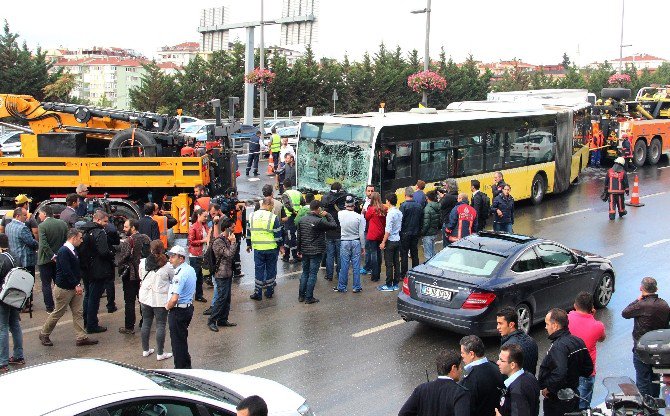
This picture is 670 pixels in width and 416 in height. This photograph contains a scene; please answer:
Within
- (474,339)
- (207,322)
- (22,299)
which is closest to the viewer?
(474,339)

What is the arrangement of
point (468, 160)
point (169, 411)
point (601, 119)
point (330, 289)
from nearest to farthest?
1. point (169, 411)
2. point (330, 289)
3. point (468, 160)
4. point (601, 119)

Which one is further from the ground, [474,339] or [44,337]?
[474,339]

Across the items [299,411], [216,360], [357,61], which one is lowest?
[216,360]

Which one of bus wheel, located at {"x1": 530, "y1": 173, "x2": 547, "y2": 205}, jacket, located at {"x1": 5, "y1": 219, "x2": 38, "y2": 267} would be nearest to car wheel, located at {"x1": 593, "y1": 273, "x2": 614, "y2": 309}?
jacket, located at {"x1": 5, "y1": 219, "x2": 38, "y2": 267}

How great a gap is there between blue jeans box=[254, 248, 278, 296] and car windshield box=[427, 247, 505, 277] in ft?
9.56

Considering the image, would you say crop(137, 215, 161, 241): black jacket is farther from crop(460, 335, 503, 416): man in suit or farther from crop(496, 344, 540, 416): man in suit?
crop(496, 344, 540, 416): man in suit

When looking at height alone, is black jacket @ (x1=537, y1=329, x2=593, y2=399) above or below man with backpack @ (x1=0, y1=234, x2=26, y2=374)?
above

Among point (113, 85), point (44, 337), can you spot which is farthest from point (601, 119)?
point (113, 85)

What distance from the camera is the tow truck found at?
17906 millimetres

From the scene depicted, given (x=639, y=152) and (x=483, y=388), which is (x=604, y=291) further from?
(x=639, y=152)

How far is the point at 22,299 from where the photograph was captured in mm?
10430

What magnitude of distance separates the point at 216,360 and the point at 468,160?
36.4 feet

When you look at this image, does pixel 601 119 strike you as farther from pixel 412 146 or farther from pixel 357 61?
pixel 357 61

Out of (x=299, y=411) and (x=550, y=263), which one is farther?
(x=550, y=263)
